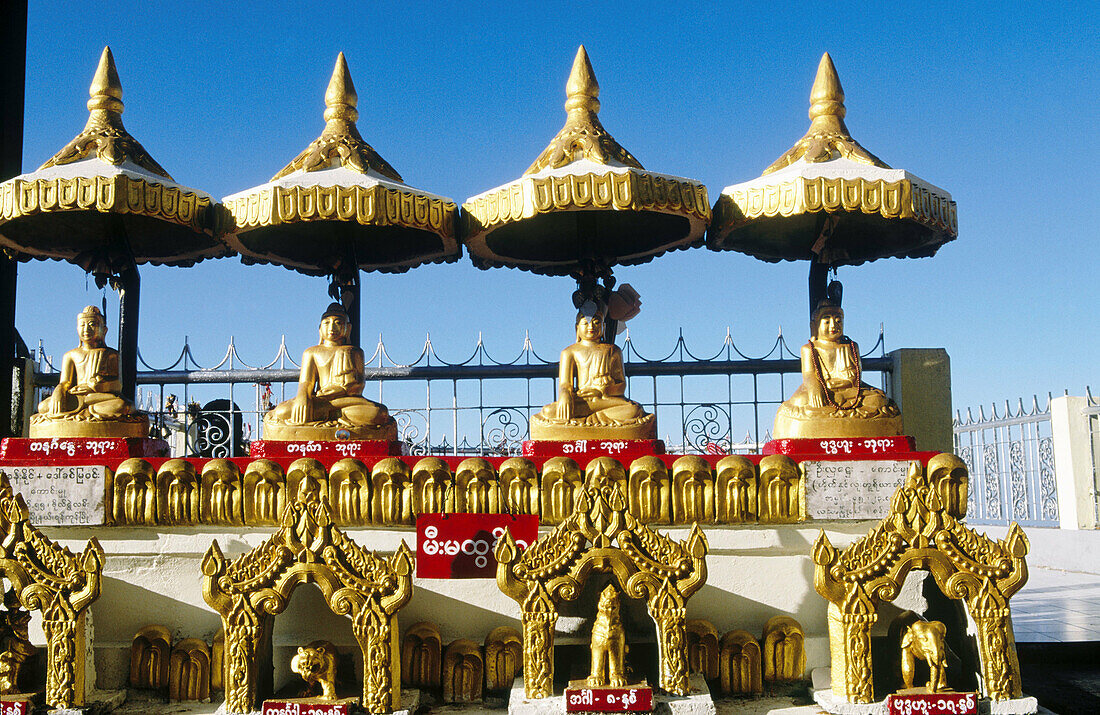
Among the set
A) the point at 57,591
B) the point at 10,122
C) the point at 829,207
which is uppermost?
the point at 10,122

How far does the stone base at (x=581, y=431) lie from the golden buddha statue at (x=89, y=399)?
2.41 m

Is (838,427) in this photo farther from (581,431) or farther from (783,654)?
(581,431)

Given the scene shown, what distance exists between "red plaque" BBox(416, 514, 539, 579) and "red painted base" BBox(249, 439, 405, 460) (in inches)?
45.9

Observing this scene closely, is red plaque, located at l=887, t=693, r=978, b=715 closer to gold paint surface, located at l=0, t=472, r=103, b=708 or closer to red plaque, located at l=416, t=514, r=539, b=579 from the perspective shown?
red plaque, located at l=416, t=514, r=539, b=579

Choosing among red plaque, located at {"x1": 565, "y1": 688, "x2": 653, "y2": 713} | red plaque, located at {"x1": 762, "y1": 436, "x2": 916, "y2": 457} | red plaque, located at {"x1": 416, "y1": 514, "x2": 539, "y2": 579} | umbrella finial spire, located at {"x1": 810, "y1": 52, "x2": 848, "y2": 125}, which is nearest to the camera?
red plaque, located at {"x1": 565, "y1": 688, "x2": 653, "y2": 713}

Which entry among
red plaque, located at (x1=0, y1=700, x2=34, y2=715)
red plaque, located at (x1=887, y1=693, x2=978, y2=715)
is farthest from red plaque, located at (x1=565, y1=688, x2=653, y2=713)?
red plaque, located at (x1=0, y1=700, x2=34, y2=715)

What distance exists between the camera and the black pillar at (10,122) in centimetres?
813

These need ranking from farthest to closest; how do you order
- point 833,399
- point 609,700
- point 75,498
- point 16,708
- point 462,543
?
point 833,399, point 75,498, point 462,543, point 16,708, point 609,700

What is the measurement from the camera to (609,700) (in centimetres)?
380

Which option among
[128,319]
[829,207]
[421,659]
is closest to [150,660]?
[421,659]

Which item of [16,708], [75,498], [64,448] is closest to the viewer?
[16,708]

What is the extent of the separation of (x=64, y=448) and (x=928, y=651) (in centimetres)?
451

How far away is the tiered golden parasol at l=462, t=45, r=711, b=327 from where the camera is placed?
17.7 ft

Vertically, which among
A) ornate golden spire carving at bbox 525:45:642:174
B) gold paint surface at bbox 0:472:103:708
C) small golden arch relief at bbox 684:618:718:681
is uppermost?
ornate golden spire carving at bbox 525:45:642:174
